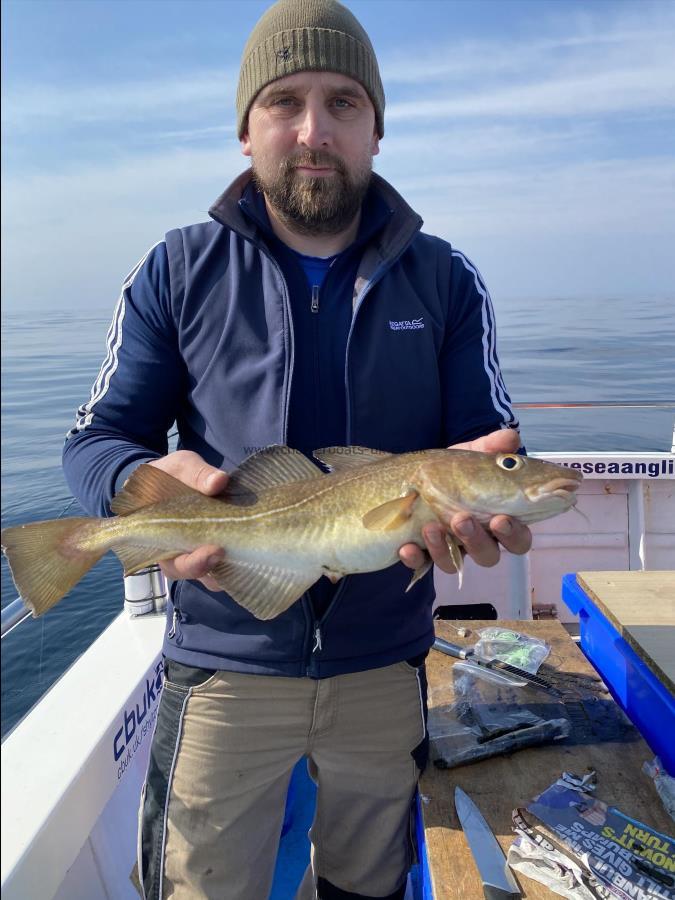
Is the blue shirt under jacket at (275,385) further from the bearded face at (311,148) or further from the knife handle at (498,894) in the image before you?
the knife handle at (498,894)

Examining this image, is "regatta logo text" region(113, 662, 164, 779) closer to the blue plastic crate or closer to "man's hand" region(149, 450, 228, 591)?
"man's hand" region(149, 450, 228, 591)

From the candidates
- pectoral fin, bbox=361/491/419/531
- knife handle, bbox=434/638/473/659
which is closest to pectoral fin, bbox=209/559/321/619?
pectoral fin, bbox=361/491/419/531

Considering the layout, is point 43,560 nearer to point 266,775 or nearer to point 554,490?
point 266,775

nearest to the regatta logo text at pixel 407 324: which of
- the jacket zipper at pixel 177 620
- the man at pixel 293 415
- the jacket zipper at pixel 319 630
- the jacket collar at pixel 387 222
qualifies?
the man at pixel 293 415

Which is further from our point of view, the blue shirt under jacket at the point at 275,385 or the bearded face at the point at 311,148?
the bearded face at the point at 311,148

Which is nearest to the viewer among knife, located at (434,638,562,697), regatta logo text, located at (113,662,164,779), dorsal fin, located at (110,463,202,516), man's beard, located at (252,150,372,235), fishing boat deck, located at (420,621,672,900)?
fishing boat deck, located at (420,621,672,900)
